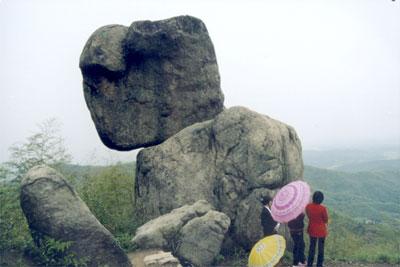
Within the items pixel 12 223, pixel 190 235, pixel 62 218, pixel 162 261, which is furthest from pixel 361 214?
pixel 62 218

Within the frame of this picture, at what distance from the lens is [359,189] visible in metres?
100

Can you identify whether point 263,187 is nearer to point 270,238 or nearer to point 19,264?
point 270,238

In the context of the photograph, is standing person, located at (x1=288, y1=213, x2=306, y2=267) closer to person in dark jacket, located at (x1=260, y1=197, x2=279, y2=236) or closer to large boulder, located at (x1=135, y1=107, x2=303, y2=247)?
person in dark jacket, located at (x1=260, y1=197, x2=279, y2=236)

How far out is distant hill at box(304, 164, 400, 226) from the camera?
77.6 m

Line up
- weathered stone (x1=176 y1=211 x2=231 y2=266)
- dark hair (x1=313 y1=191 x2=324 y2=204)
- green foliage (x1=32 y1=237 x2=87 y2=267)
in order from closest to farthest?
green foliage (x1=32 y1=237 x2=87 y2=267), dark hair (x1=313 y1=191 x2=324 y2=204), weathered stone (x1=176 y1=211 x2=231 y2=266)

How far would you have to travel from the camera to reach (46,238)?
10.7m

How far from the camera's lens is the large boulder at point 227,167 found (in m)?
14.1

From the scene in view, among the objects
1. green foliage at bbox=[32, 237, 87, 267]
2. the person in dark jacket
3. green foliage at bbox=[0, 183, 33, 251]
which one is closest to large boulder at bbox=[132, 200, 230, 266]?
the person in dark jacket

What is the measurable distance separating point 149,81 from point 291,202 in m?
9.11

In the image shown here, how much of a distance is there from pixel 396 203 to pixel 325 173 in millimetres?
20804

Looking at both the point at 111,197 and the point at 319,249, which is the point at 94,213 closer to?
the point at 111,197

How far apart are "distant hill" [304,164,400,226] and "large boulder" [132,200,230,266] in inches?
2581

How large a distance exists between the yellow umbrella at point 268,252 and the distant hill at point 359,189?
67.6m

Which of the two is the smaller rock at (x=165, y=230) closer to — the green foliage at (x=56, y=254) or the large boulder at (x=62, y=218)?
the large boulder at (x=62, y=218)
